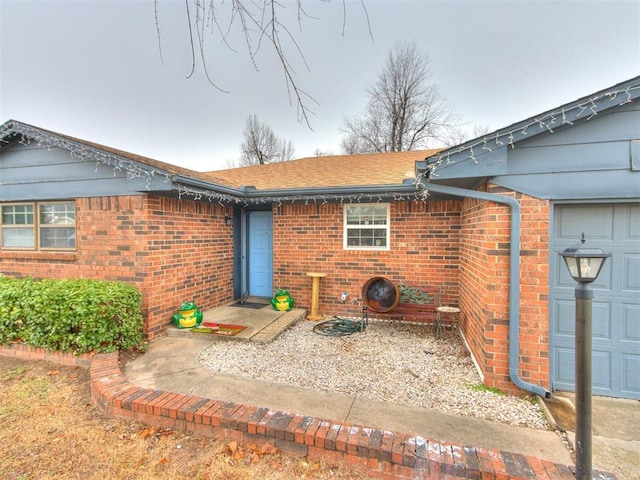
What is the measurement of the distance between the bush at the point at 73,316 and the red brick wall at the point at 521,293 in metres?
4.74

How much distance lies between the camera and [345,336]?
535 centimetres

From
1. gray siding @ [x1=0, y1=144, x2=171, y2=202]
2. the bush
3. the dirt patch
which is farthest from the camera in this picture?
gray siding @ [x1=0, y1=144, x2=171, y2=202]

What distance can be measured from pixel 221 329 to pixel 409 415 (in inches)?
137

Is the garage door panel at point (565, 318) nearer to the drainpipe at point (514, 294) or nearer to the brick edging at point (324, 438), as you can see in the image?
the drainpipe at point (514, 294)

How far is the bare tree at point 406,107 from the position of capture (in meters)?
18.6

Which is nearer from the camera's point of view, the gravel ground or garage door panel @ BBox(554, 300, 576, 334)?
the gravel ground

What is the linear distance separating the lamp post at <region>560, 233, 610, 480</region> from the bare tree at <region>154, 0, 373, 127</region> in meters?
2.17

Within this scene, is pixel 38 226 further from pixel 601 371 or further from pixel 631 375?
pixel 631 375

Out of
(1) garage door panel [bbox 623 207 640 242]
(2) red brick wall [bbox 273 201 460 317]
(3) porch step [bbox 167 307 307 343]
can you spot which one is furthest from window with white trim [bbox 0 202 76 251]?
(1) garage door panel [bbox 623 207 640 242]

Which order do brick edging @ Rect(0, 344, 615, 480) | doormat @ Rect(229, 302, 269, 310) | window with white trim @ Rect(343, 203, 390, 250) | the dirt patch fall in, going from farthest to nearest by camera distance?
doormat @ Rect(229, 302, 269, 310) < window with white trim @ Rect(343, 203, 390, 250) < the dirt patch < brick edging @ Rect(0, 344, 615, 480)

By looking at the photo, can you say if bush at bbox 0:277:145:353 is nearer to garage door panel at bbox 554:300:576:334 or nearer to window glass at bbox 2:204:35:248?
window glass at bbox 2:204:35:248

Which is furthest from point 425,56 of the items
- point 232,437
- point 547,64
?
point 232,437

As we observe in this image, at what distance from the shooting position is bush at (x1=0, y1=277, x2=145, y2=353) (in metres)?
4.13

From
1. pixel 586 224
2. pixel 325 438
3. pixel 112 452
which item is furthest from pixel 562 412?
pixel 112 452
